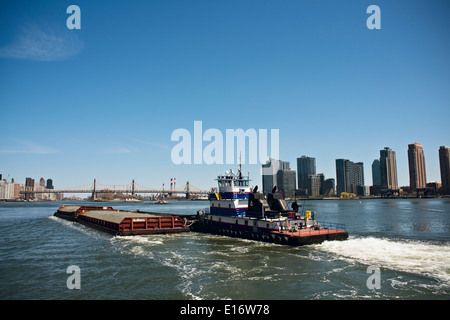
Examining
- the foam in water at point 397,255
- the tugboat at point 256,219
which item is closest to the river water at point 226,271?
the foam in water at point 397,255

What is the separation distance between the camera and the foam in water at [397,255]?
842 inches

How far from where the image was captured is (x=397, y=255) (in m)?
25.6

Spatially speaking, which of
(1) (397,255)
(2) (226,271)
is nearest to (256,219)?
(2) (226,271)

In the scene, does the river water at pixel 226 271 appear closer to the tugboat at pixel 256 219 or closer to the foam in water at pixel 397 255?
the foam in water at pixel 397 255

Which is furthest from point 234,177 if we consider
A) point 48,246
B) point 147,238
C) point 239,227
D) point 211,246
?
point 48,246

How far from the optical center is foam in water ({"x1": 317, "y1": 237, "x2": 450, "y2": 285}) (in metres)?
21.4

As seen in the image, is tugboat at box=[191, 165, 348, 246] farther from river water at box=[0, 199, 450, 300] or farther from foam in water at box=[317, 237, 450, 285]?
foam in water at box=[317, 237, 450, 285]

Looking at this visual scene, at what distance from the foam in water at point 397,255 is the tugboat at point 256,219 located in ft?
6.97

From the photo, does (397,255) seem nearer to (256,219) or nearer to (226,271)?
(256,219)
